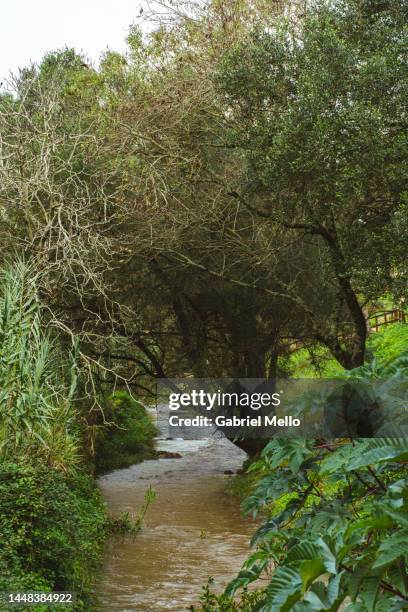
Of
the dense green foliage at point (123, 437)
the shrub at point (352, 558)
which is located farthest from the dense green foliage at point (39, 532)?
the dense green foliage at point (123, 437)

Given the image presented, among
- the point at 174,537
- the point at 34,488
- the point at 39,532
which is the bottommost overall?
the point at 174,537

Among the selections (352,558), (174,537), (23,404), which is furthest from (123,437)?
(352,558)

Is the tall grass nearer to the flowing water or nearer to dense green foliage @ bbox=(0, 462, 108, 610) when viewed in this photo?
dense green foliage @ bbox=(0, 462, 108, 610)

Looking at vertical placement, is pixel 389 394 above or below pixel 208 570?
above

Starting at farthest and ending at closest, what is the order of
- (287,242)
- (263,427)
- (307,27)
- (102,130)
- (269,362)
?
(269,362) < (263,427) < (287,242) < (102,130) < (307,27)

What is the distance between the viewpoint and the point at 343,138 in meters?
10.2

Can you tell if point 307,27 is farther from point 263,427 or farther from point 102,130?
point 263,427

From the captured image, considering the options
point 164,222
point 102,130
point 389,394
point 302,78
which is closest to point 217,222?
point 164,222

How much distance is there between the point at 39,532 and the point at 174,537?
5.69m

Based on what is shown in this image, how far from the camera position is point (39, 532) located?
658 centimetres

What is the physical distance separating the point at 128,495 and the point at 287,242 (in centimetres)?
549

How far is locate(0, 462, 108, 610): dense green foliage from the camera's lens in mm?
6188

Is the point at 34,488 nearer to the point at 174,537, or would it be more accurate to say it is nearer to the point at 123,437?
the point at 174,537

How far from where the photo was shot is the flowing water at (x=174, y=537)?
29.2 feet
